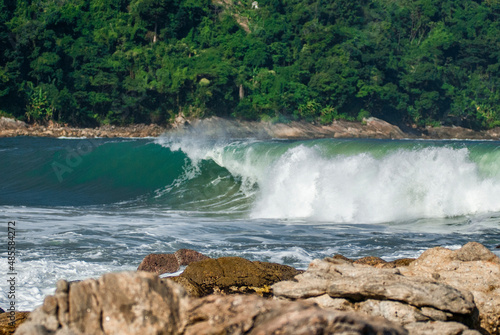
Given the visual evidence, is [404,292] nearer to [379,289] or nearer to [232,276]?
[379,289]

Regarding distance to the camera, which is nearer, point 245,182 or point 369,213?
point 369,213

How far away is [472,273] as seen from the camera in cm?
629

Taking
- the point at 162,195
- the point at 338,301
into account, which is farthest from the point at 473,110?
the point at 338,301

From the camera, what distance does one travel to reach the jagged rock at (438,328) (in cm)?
448

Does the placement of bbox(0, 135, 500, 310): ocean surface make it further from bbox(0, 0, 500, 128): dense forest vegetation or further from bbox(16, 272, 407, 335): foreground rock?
bbox(0, 0, 500, 128): dense forest vegetation

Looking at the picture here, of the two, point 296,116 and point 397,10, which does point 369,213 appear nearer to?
point 296,116

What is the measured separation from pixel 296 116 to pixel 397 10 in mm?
27768

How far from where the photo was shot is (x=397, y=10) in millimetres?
87250

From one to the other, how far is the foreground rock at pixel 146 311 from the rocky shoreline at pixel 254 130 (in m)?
51.4

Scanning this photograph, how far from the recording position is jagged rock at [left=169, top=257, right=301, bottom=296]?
7.16 m

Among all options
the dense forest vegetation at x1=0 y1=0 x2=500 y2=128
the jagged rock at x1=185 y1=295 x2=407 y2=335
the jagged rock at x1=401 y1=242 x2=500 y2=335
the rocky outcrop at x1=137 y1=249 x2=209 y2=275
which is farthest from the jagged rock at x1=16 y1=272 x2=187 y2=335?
the dense forest vegetation at x1=0 y1=0 x2=500 y2=128

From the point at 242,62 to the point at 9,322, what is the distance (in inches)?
2604

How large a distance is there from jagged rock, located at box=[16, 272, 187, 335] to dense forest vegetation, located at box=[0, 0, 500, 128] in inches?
2157

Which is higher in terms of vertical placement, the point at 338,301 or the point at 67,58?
the point at 67,58
